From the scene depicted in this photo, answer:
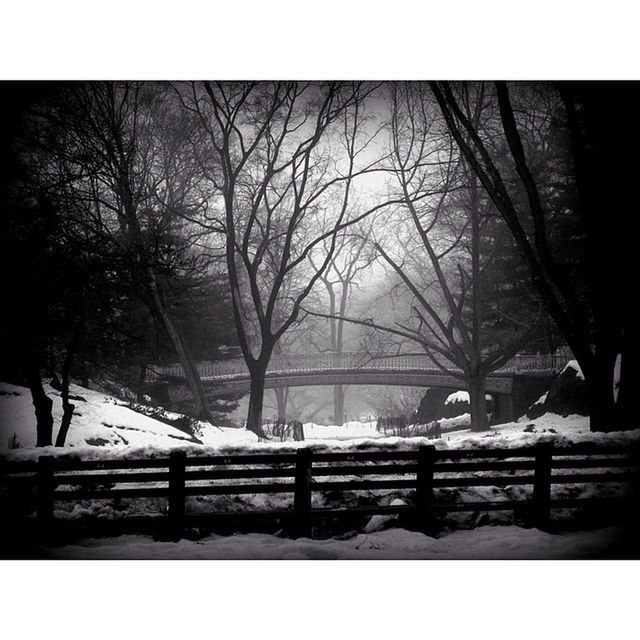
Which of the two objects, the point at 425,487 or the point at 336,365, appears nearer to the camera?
the point at 425,487

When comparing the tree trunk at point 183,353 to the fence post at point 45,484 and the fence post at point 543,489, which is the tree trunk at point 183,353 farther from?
the fence post at point 543,489

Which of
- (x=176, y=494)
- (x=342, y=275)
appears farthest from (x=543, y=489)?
(x=176, y=494)

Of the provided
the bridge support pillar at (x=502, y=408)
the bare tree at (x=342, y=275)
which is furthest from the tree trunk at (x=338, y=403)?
the bridge support pillar at (x=502, y=408)

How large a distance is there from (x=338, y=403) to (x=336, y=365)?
0.46 metres

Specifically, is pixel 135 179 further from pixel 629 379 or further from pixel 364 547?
pixel 629 379

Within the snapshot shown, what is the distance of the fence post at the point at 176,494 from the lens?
17.6ft

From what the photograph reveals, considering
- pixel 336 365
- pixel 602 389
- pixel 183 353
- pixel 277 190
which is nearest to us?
pixel 602 389

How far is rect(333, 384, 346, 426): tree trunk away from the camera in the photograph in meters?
6.28

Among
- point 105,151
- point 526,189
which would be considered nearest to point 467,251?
point 526,189

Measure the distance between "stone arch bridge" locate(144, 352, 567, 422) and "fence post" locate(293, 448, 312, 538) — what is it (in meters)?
1.13

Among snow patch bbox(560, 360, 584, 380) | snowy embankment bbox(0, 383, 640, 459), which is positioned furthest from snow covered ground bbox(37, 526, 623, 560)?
snow patch bbox(560, 360, 584, 380)

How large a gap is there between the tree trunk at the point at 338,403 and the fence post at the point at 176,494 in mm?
1821

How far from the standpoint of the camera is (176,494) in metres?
5.38

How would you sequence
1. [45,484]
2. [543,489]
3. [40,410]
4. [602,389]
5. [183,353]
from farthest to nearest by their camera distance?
1. [183,353]
2. [602,389]
3. [40,410]
4. [543,489]
5. [45,484]
